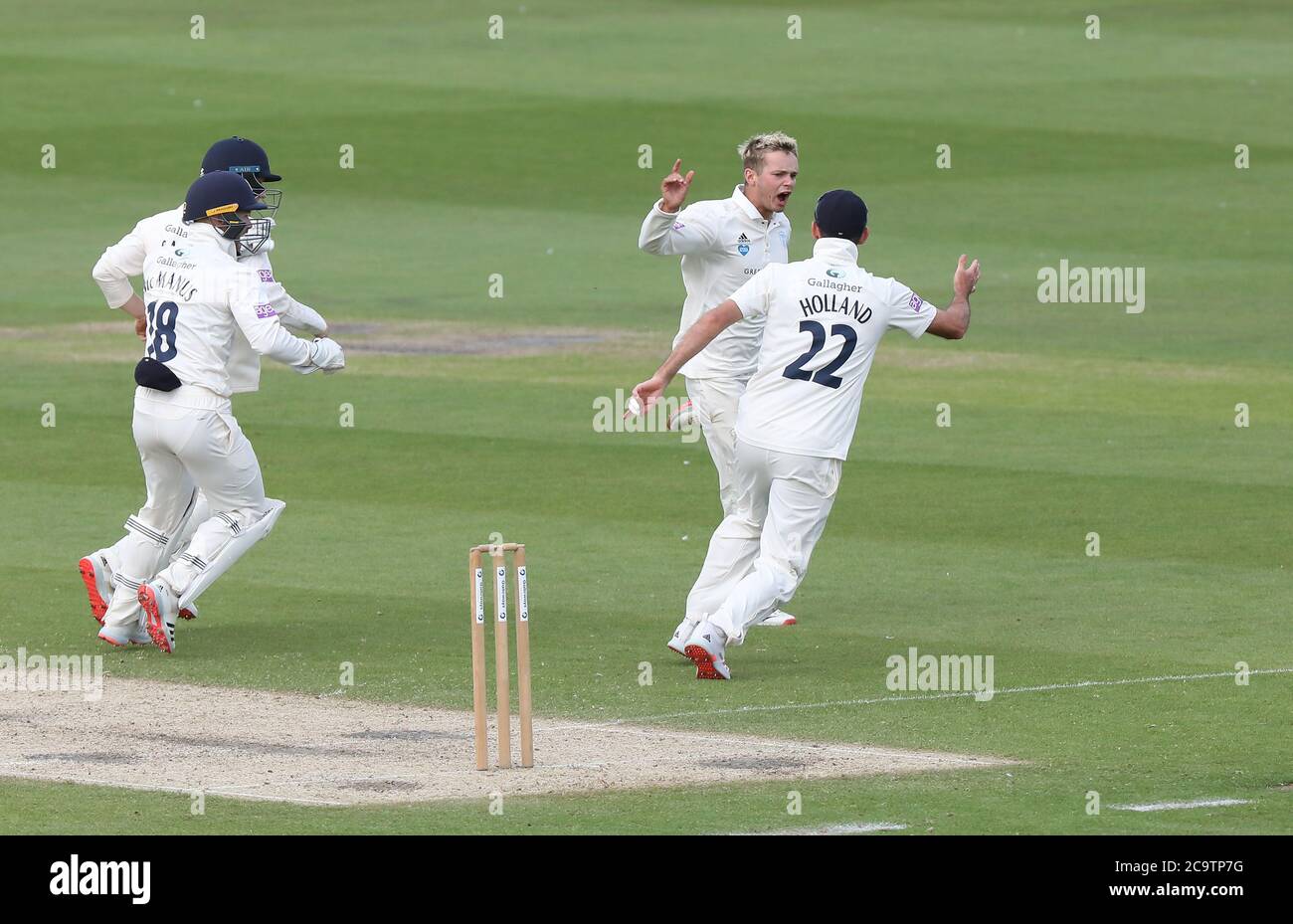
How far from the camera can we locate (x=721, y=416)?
1183 cm

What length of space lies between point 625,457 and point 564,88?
2056 centimetres

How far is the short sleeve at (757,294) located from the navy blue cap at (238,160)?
8.72 feet

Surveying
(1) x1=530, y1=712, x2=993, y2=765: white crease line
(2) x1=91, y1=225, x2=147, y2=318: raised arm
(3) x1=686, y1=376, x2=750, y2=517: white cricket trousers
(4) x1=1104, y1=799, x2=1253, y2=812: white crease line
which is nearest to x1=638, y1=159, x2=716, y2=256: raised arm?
(3) x1=686, y1=376, x2=750, y2=517: white cricket trousers

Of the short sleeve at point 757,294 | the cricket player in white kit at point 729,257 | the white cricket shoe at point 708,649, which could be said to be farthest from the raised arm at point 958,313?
the white cricket shoe at point 708,649

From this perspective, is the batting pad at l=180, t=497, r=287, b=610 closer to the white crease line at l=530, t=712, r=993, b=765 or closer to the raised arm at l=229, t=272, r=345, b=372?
the raised arm at l=229, t=272, r=345, b=372

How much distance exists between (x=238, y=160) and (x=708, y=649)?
3587 mm

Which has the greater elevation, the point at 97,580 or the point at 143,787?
the point at 97,580

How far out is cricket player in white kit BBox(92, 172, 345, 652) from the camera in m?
11.1

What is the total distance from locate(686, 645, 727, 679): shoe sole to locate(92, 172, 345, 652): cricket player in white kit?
223cm

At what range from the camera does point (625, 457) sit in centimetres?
1681

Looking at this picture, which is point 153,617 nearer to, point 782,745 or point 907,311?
point 782,745

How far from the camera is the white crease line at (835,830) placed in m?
7.66

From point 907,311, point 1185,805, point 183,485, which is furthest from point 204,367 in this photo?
point 1185,805
